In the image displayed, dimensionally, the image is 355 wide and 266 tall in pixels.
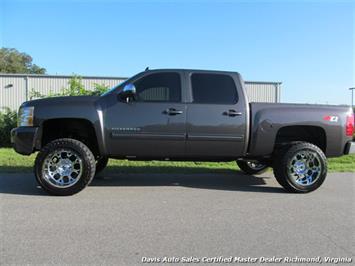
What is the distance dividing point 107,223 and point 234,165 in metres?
5.90

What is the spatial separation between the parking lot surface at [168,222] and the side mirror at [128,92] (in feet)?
5.03

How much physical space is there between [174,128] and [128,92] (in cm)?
94

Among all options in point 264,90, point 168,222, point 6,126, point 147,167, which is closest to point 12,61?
point 264,90

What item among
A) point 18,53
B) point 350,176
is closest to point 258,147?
point 350,176

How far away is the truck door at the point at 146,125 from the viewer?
6.89 meters

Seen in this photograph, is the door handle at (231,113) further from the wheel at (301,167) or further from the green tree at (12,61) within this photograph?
the green tree at (12,61)

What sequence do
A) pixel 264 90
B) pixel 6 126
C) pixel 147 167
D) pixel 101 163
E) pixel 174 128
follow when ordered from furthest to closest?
pixel 264 90 → pixel 6 126 → pixel 147 167 → pixel 101 163 → pixel 174 128

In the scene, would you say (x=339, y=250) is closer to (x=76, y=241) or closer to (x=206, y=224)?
(x=206, y=224)

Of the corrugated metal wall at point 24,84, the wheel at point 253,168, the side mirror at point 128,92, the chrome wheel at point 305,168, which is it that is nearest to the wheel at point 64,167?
the side mirror at point 128,92

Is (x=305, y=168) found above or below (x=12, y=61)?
below

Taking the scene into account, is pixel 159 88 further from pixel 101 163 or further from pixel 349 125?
pixel 349 125

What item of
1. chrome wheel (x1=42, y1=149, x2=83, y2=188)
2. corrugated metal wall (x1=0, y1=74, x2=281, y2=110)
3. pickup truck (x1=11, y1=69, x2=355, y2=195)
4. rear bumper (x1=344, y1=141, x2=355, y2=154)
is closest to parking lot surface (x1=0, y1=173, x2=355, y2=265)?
chrome wheel (x1=42, y1=149, x2=83, y2=188)

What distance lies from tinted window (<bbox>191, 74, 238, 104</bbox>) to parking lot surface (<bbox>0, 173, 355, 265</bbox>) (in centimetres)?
153

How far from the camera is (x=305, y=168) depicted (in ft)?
23.6
